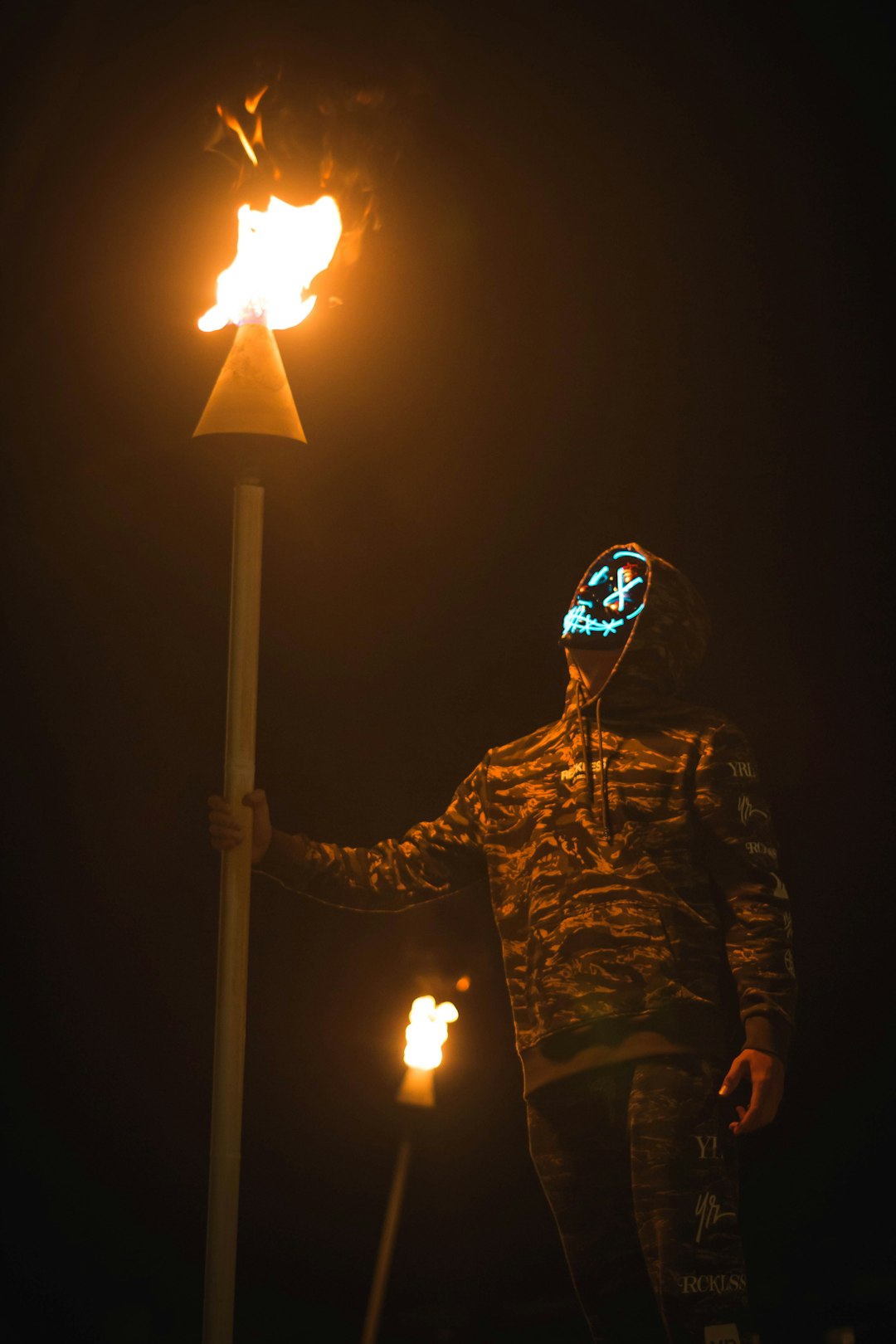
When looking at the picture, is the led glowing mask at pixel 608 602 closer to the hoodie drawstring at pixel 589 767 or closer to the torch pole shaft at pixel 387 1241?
the hoodie drawstring at pixel 589 767

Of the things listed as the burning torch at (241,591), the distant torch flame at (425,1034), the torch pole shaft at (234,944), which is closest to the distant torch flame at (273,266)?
the burning torch at (241,591)

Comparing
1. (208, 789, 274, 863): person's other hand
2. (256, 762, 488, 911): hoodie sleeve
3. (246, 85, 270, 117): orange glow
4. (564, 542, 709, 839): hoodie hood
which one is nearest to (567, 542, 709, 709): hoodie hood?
(564, 542, 709, 839): hoodie hood

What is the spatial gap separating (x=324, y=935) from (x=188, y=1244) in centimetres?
80

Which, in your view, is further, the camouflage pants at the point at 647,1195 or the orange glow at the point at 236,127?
the orange glow at the point at 236,127

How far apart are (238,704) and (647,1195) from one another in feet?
3.70

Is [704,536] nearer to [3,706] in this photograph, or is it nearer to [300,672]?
[300,672]

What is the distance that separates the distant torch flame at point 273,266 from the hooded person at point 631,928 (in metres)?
0.86

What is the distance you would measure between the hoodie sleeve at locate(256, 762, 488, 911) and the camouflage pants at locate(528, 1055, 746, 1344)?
1.73ft

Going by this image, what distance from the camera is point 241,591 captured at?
255 cm

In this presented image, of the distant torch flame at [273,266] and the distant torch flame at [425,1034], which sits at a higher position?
the distant torch flame at [273,266]

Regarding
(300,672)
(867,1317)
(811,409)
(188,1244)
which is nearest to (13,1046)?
(188,1244)

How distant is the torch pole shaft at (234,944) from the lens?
7.54ft

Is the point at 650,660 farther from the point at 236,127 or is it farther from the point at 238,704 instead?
the point at 236,127

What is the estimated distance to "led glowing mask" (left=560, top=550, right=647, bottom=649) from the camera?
2.79 meters
